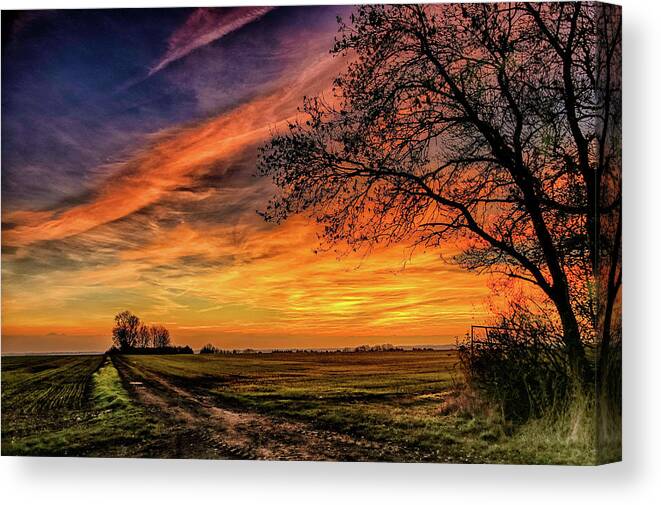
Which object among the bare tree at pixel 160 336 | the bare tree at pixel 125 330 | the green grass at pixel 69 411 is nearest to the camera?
the green grass at pixel 69 411

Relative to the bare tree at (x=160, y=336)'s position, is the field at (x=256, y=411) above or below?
below

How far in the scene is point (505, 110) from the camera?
1578 centimetres

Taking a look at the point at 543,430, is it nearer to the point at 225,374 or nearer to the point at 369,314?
the point at 369,314

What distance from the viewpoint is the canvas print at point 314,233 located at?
15.6 meters

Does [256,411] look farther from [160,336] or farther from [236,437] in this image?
[160,336]

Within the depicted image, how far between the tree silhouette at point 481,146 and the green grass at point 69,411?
9.78 ft

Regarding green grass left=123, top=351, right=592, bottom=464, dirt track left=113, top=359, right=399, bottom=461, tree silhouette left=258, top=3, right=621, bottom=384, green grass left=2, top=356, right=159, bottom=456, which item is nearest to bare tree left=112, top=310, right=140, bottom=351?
green grass left=123, top=351, right=592, bottom=464

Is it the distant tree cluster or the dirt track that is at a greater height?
the distant tree cluster

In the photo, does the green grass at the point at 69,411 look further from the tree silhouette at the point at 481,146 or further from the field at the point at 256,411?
the tree silhouette at the point at 481,146

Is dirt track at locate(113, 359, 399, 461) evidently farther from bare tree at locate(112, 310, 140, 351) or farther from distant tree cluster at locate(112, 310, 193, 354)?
bare tree at locate(112, 310, 140, 351)

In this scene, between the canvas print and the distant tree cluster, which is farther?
the distant tree cluster

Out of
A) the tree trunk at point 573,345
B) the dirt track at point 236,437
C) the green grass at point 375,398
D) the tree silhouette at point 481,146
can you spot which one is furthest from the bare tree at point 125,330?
the tree trunk at point 573,345

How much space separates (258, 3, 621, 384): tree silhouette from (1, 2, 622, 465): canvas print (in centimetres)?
3

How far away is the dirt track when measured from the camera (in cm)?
1588
